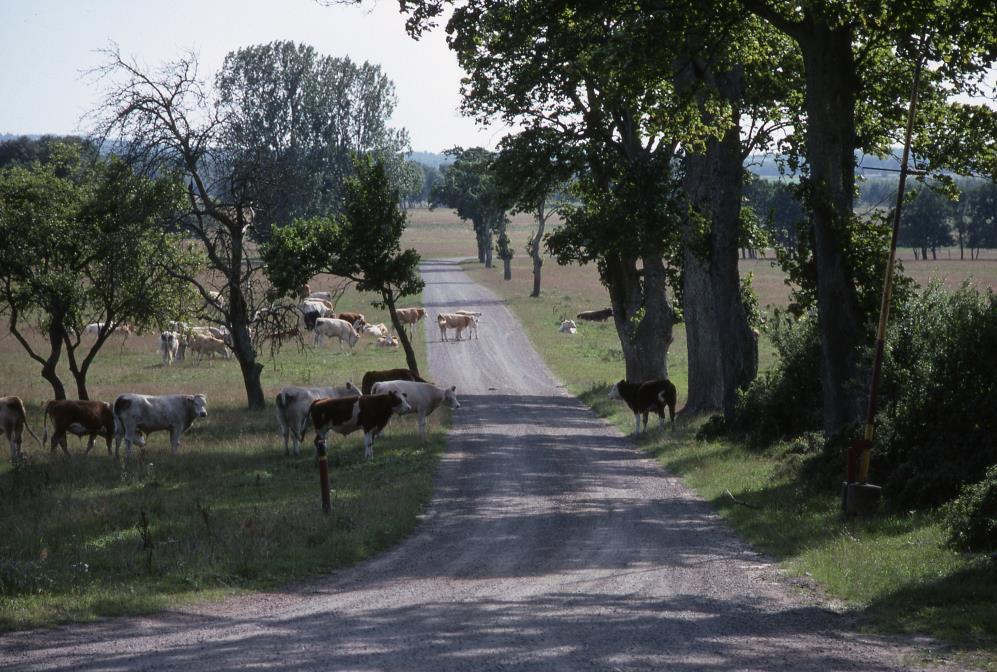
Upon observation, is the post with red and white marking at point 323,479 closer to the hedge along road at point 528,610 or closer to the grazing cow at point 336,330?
the hedge along road at point 528,610

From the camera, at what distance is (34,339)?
5928cm

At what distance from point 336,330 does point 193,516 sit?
41157 mm

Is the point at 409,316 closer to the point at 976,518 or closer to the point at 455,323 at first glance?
the point at 455,323

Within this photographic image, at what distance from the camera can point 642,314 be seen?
35344 mm

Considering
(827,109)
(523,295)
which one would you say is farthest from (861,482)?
(523,295)

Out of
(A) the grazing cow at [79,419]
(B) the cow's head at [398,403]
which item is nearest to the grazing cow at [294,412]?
(B) the cow's head at [398,403]

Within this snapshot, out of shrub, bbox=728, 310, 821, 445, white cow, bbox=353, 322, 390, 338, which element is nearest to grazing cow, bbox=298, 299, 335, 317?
white cow, bbox=353, 322, 390, 338

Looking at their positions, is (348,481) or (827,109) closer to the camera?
(827,109)

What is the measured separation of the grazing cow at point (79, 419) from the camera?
84.5ft

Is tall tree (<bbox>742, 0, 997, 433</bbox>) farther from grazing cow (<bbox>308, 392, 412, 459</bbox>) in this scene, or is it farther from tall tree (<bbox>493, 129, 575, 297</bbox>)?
tall tree (<bbox>493, 129, 575, 297</bbox>)

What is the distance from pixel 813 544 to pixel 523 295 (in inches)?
2868

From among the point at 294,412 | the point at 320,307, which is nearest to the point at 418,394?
the point at 294,412

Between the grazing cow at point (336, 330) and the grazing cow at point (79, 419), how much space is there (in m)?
30.6

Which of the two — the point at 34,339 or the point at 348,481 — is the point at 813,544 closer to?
the point at 348,481
